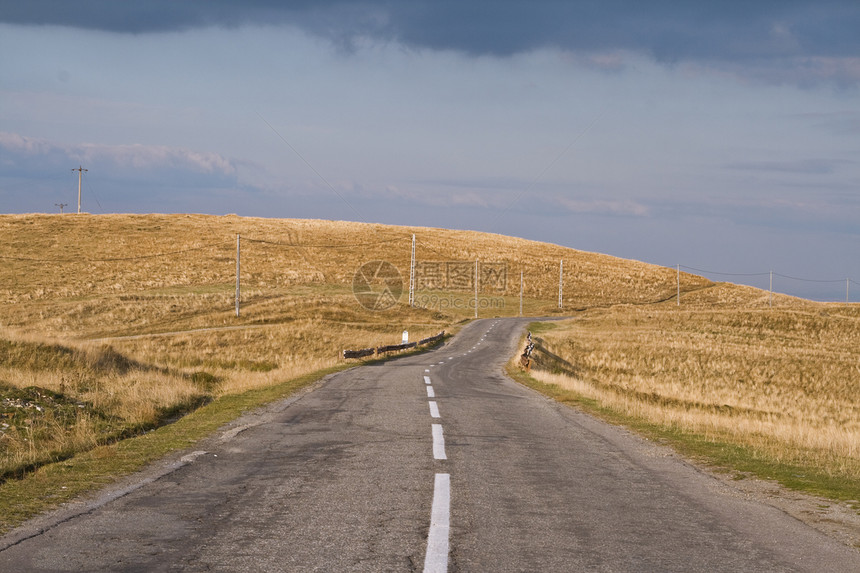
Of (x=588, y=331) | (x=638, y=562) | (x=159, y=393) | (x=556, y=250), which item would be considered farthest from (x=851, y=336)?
(x=556, y=250)

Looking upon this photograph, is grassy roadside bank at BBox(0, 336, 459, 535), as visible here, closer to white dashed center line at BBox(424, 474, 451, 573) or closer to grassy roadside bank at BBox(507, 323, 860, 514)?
white dashed center line at BBox(424, 474, 451, 573)

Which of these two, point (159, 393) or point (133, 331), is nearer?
point (159, 393)

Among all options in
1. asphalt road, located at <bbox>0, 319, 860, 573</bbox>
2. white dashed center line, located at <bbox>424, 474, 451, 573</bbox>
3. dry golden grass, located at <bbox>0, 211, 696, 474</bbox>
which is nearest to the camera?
white dashed center line, located at <bbox>424, 474, 451, 573</bbox>

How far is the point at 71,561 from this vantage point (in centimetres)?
523

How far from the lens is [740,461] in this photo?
10539mm

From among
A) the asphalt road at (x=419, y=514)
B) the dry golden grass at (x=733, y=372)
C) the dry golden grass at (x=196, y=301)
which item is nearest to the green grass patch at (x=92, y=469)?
the asphalt road at (x=419, y=514)

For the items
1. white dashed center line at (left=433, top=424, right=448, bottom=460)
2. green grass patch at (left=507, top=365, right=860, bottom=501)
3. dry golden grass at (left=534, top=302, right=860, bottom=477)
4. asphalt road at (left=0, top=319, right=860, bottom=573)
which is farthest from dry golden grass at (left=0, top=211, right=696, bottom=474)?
dry golden grass at (left=534, top=302, right=860, bottom=477)

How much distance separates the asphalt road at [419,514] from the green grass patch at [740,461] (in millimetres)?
691

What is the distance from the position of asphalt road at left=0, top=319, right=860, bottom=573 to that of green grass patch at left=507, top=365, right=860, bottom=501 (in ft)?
2.27

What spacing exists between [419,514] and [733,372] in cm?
3654

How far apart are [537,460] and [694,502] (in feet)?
8.23

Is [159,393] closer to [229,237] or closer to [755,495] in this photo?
[755,495]

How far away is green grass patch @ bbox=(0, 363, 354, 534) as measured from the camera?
6918 millimetres

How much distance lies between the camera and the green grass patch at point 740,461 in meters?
8.72
